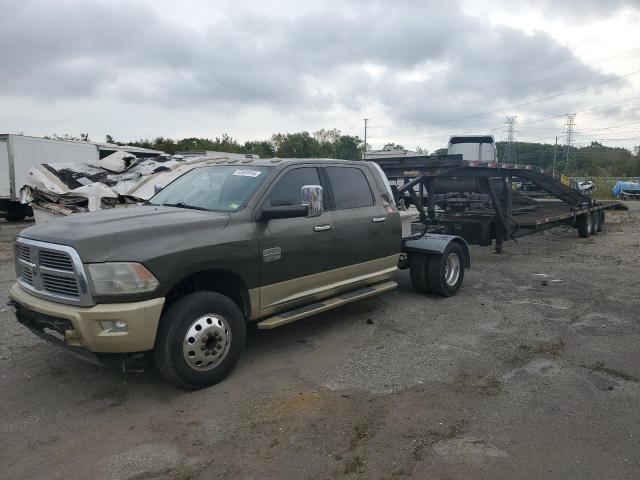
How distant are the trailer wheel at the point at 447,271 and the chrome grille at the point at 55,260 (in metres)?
4.80

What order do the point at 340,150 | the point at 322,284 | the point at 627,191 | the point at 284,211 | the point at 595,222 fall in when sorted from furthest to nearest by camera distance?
1. the point at 340,150
2. the point at 627,191
3. the point at 595,222
4. the point at 322,284
5. the point at 284,211

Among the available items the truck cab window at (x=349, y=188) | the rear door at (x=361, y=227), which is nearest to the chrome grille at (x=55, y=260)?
the rear door at (x=361, y=227)

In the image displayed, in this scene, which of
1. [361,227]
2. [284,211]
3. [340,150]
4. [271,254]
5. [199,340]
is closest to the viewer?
[199,340]

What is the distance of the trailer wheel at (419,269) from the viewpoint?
7.29 m

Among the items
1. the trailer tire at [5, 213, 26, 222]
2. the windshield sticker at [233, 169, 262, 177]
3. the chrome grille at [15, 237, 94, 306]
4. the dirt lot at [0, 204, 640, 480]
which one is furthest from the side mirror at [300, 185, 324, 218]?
the trailer tire at [5, 213, 26, 222]

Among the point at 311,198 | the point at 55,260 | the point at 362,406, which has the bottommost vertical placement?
the point at 362,406

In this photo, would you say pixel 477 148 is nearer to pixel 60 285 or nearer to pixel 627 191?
pixel 60 285

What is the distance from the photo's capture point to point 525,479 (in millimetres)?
3062

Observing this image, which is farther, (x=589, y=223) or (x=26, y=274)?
(x=589, y=223)

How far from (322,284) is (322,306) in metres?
0.24

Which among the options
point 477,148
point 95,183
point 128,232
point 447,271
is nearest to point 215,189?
point 128,232

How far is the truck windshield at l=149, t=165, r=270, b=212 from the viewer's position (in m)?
4.95

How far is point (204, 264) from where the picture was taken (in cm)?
425

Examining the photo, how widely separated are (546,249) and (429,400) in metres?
9.60
